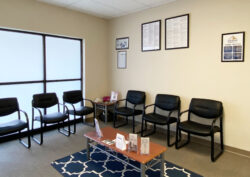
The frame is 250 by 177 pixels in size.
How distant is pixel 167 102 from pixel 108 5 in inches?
94.0

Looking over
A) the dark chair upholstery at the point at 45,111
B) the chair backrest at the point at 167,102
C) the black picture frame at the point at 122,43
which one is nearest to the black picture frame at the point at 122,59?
the black picture frame at the point at 122,43

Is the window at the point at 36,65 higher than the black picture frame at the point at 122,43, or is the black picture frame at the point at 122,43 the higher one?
the black picture frame at the point at 122,43

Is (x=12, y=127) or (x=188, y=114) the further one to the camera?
(x=188, y=114)

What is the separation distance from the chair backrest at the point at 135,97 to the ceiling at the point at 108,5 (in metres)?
1.89

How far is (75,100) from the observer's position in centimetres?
432

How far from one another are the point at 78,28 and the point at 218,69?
3.19 m

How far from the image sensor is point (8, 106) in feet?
10.7

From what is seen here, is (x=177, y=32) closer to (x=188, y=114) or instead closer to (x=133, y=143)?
(x=188, y=114)

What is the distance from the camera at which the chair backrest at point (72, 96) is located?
4.13 m

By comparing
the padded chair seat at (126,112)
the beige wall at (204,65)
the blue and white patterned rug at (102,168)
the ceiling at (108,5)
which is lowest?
the blue and white patterned rug at (102,168)

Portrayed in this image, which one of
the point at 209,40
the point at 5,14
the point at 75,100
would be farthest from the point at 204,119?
the point at 5,14

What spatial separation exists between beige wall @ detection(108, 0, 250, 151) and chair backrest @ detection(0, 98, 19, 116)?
8.54 feet

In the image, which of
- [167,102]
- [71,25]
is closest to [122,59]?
[71,25]

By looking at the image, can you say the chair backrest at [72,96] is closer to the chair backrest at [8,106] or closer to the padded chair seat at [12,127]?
the chair backrest at [8,106]
